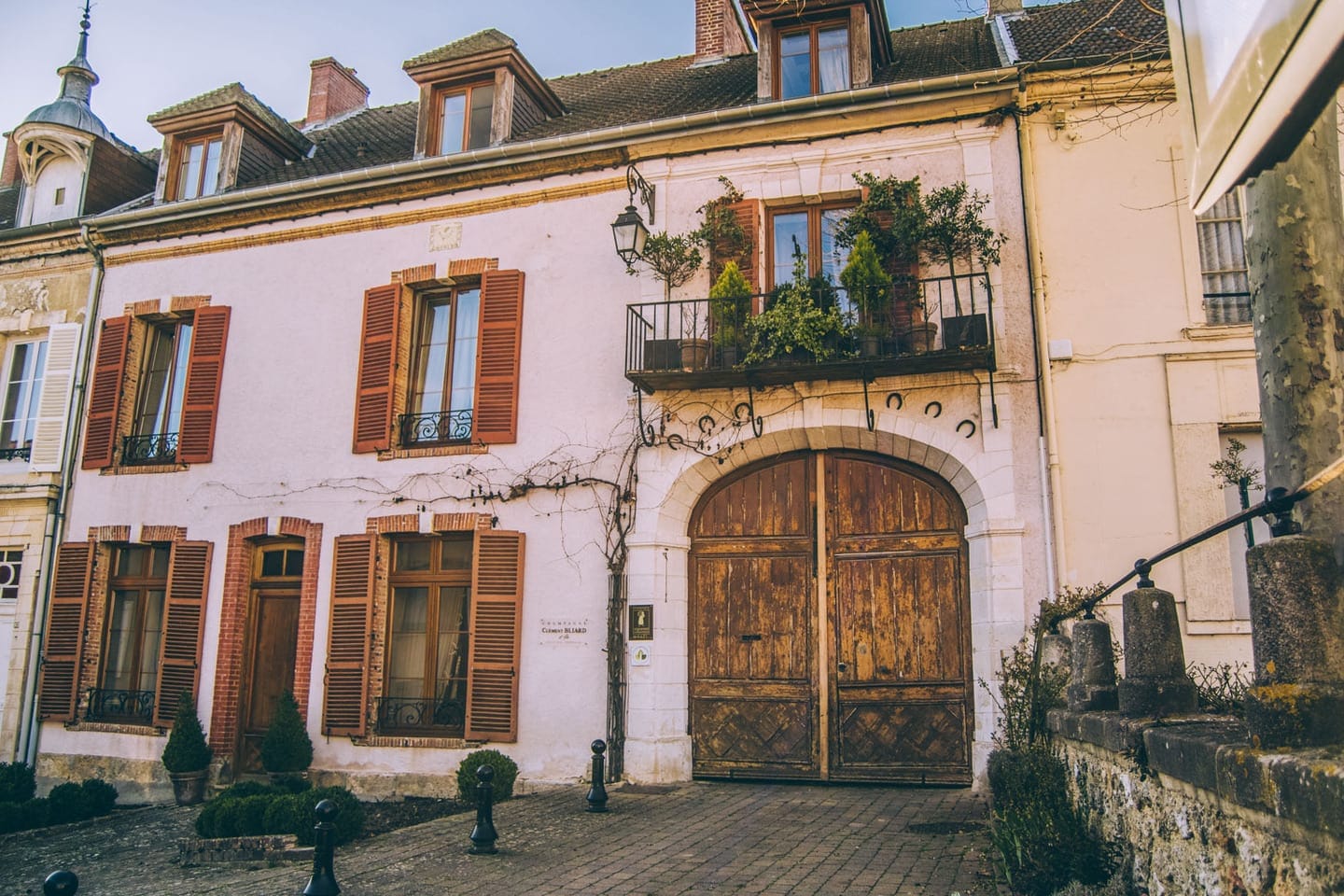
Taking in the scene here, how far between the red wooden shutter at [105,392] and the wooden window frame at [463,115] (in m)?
4.52

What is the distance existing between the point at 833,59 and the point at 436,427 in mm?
5766

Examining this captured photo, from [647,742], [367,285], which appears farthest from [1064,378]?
[367,285]

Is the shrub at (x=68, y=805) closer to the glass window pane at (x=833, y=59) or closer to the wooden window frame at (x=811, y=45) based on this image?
the wooden window frame at (x=811, y=45)

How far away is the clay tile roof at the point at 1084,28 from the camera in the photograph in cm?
881

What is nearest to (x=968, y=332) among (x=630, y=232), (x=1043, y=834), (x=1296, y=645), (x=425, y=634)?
(x=630, y=232)

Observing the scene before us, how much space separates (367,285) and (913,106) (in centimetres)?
625

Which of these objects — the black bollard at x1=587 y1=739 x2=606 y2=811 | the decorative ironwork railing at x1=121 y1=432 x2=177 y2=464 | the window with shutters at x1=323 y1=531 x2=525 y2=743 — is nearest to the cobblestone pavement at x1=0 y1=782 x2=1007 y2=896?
the black bollard at x1=587 y1=739 x2=606 y2=811

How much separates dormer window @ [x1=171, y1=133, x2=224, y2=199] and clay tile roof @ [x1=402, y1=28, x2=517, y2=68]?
118 inches

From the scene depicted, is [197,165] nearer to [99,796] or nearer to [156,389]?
[156,389]

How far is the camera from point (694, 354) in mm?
9203

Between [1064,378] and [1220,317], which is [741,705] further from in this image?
[1220,317]

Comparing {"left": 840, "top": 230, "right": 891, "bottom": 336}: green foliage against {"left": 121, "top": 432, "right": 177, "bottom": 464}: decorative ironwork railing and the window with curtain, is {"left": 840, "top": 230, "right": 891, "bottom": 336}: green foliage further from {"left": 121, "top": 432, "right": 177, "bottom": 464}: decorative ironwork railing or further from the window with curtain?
{"left": 121, "top": 432, "right": 177, "bottom": 464}: decorative ironwork railing

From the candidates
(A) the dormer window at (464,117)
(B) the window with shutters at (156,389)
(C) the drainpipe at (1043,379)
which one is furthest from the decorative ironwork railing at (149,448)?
(C) the drainpipe at (1043,379)

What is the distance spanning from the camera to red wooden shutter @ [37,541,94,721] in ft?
37.8
